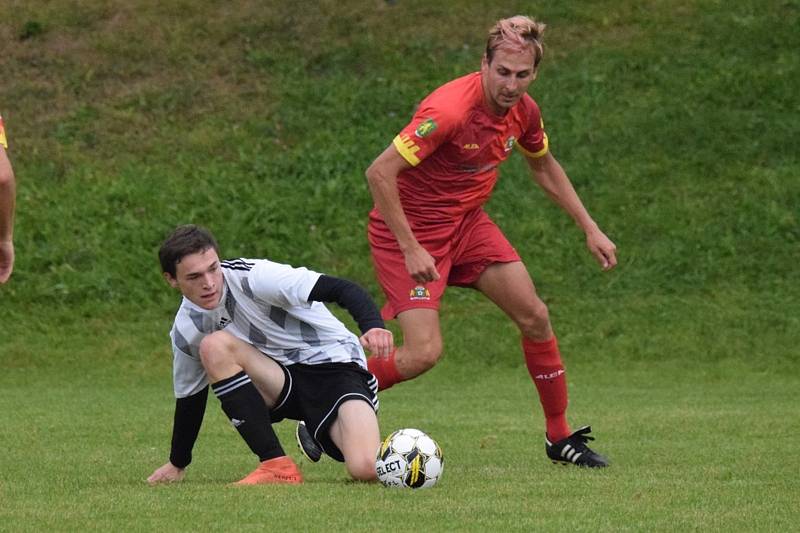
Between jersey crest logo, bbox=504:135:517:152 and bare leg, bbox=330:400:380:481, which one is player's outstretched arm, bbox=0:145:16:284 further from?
jersey crest logo, bbox=504:135:517:152

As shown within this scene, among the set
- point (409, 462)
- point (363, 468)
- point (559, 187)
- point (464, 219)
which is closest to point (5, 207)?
point (363, 468)

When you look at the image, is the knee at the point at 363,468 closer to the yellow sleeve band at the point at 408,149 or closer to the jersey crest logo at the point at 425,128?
the yellow sleeve band at the point at 408,149

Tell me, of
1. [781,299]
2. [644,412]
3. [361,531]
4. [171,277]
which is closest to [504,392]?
[644,412]

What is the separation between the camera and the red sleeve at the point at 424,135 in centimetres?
705

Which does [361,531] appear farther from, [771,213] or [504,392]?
[771,213]

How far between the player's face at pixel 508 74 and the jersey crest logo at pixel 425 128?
338 mm

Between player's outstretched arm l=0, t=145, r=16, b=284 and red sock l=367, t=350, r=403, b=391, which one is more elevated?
player's outstretched arm l=0, t=145, r=16, b=284

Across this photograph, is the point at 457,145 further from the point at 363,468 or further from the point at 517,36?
the point at 363,468

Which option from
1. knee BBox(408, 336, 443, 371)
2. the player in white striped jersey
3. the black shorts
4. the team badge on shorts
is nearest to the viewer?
the player in white striped jersey

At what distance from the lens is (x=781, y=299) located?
49.4 feet

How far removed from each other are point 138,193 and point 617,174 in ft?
18.4

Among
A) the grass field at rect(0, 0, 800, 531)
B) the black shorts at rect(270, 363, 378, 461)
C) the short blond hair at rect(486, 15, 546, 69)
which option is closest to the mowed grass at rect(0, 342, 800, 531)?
the grass field at rect(0, 0, 800, 531)

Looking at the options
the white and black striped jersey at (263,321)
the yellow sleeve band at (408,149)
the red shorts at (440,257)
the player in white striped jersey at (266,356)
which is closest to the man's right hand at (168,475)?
the player in white striped jersey at (266,356)

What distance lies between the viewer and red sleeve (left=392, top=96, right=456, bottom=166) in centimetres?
705
